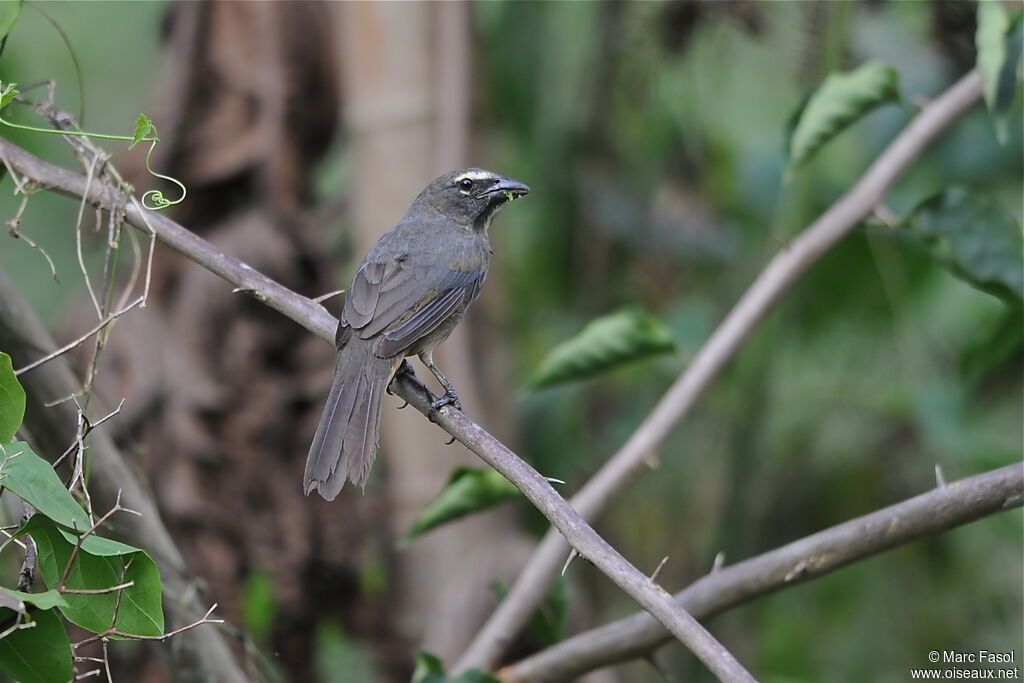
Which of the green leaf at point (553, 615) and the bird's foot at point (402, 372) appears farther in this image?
the green leaf at point (553, 615)

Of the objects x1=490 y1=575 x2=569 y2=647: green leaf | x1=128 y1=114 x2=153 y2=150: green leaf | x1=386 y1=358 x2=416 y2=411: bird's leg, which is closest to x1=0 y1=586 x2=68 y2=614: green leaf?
x1=128 y1=114 x2=153 y2=150: green leaf

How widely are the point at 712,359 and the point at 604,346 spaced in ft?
1.17

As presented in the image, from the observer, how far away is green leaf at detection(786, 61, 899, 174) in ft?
10.6

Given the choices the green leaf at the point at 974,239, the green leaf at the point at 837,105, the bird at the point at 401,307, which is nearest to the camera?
the bird at the point at 401,307

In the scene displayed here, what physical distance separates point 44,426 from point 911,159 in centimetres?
271

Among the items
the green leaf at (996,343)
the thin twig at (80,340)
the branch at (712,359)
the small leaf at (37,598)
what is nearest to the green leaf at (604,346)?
the branch at (712,359)

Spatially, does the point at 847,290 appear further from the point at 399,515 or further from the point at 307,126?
the point at 307,126

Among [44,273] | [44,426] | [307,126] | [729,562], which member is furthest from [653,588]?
[44,273]

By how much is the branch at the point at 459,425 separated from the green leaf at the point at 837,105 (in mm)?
1377

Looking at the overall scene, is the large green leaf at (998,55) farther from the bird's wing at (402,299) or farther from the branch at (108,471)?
the branch at (108,471)

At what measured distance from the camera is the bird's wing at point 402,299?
309cm

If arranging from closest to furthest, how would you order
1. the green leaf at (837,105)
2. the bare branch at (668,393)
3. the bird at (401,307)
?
the bare branch at (668,393) → the bird at (401,307) → the green leaf at (837,105)

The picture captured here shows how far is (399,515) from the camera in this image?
491 centimetres

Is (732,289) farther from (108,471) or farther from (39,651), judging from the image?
(39,651)
